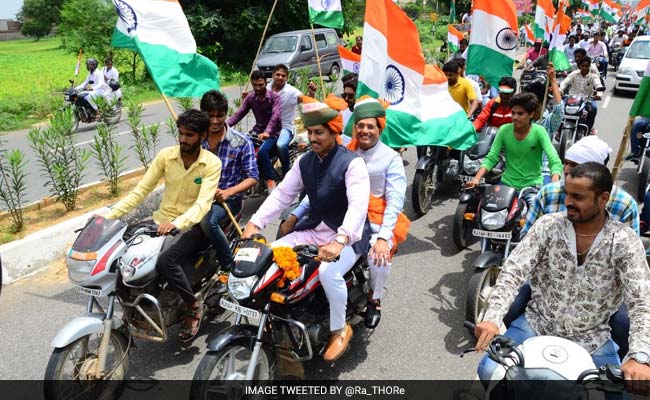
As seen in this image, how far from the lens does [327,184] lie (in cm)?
362

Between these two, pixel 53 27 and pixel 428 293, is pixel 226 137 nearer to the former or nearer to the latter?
pixel 428 293

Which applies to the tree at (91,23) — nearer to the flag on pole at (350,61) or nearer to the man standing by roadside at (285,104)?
the flag on pole at (350,61)

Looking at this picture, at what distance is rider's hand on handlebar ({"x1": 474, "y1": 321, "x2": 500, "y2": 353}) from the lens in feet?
7.92

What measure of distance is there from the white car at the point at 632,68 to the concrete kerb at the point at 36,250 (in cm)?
1566

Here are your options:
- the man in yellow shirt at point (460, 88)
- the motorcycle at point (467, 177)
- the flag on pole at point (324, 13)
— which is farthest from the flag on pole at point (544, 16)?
the flag on pole at point (324, 13)

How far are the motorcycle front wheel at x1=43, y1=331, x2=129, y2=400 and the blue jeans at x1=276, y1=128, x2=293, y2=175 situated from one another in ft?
13.9

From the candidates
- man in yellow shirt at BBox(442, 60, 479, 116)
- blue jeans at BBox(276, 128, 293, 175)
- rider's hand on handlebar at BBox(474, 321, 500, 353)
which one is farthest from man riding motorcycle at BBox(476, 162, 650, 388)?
man in yellow shirt at BBox(442, 60, 479, 116)

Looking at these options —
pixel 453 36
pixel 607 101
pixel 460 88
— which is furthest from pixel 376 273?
pixel 607 101

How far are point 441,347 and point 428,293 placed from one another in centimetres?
93

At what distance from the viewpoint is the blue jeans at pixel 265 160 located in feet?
23.3

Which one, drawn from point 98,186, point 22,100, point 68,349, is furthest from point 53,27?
point 68,349

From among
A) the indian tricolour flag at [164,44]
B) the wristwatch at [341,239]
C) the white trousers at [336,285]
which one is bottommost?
the white trousers at [336,285]

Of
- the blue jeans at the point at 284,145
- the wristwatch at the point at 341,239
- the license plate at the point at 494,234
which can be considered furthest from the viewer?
the blue jeans at the point at 284,145

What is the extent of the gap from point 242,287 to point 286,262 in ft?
0.98
